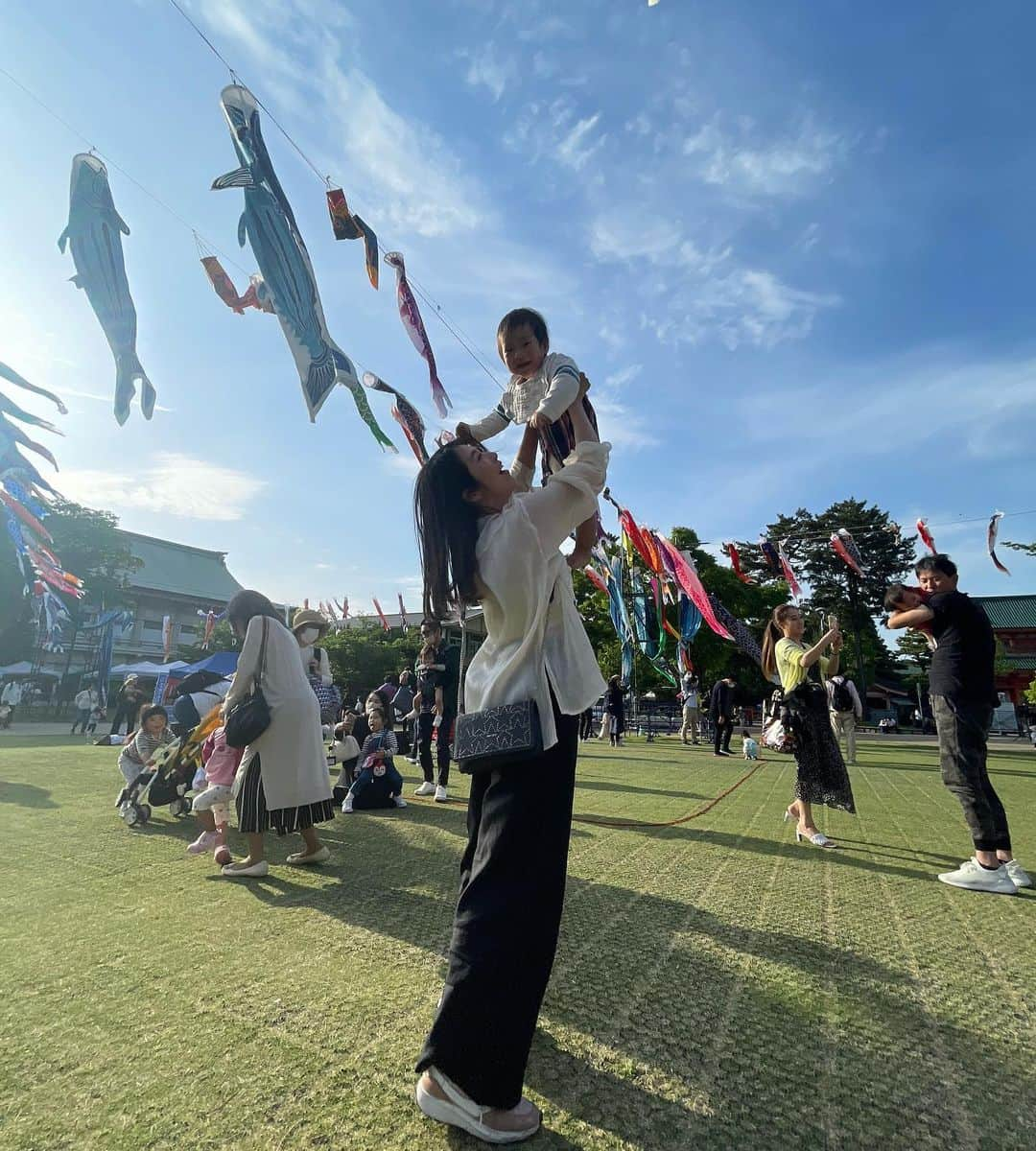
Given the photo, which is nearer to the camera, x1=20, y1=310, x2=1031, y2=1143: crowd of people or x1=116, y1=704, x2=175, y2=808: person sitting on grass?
x1=20, y1=310, x2=1031, y2=1143: crowd of people

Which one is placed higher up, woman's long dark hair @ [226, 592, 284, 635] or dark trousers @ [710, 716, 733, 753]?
woman's long dark hair @ [226, 592, 284, 635]

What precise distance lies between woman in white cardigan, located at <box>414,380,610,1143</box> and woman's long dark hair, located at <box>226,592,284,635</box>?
2.44 m

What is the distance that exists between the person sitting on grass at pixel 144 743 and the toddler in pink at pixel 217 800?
134cm

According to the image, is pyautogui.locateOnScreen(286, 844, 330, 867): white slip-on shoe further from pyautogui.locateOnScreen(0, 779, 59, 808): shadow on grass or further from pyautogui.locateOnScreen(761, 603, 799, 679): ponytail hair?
pyautogui.locateOnScreen(761, 603, 799, 679): ponytail hair

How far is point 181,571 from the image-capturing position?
1896 inches

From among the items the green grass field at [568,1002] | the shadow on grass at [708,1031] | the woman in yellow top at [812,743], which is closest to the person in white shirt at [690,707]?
the woman in yellow top at [812,743]

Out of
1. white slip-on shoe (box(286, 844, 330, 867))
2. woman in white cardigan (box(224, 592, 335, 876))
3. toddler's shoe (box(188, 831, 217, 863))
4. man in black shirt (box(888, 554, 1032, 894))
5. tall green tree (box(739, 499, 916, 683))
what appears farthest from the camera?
tall green tree (box(739, 499, 916, 683))

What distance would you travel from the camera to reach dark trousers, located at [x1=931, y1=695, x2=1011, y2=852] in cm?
347

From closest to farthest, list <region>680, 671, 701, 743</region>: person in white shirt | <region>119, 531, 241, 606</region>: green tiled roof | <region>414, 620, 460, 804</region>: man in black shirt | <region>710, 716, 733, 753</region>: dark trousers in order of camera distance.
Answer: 1. <region>414, 620, 460, 804</region>: man in black shirt
2. <region>710, 716, 733, 753</region>: dark trousers
3. <region>680, 671, 701, 743</region>: person in white shirt
4. <region>119, 531, 241, 606</region>: green tiled roof

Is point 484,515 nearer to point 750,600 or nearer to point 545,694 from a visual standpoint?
point 545,694

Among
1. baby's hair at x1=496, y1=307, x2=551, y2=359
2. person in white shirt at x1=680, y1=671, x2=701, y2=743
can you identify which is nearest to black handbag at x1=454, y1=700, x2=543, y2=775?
baby's hair at x1=496, y1=307, x2=551, y2=359

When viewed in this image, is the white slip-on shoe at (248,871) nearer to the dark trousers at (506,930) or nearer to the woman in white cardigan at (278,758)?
the woman in white cardigan at (278,758)

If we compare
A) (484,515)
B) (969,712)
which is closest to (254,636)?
(484,515)

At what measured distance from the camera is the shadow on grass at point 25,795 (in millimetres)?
5523
